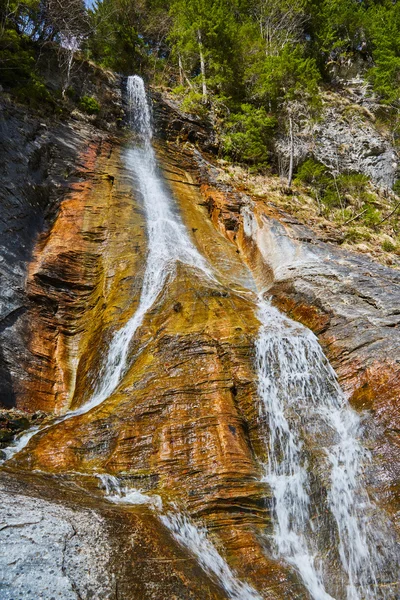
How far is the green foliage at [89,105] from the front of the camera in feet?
65.8

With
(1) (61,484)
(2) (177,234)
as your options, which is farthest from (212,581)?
(2) (177,234)

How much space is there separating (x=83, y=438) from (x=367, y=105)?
113 feet

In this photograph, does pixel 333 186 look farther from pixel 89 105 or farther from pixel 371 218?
pixel 89 105

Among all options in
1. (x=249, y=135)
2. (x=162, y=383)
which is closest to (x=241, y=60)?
(x=249, y=135)

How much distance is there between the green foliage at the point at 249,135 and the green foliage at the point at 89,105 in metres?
7.80

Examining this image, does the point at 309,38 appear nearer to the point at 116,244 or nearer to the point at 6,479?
the point at 116,244

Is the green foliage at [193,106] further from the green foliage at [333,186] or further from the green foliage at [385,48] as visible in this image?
the green foliage at [385,48]

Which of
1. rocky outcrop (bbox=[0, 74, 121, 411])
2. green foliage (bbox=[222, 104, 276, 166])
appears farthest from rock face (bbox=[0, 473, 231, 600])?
green foliage (bbox=[222, 104, 276, 166])

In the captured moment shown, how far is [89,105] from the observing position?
20141 mm

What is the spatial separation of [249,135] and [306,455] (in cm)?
2144

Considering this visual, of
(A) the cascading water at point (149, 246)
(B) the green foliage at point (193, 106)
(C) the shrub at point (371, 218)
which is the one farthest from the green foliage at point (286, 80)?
(C) the shrub at point (371, 218)

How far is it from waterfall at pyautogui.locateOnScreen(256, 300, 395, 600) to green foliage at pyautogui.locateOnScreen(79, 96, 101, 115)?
16480 millimetres

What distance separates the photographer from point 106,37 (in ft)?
83.9

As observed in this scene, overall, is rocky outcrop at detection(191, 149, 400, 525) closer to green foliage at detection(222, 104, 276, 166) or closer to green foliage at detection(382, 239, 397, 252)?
green foliage at detection(382, 239, 397, 252)
